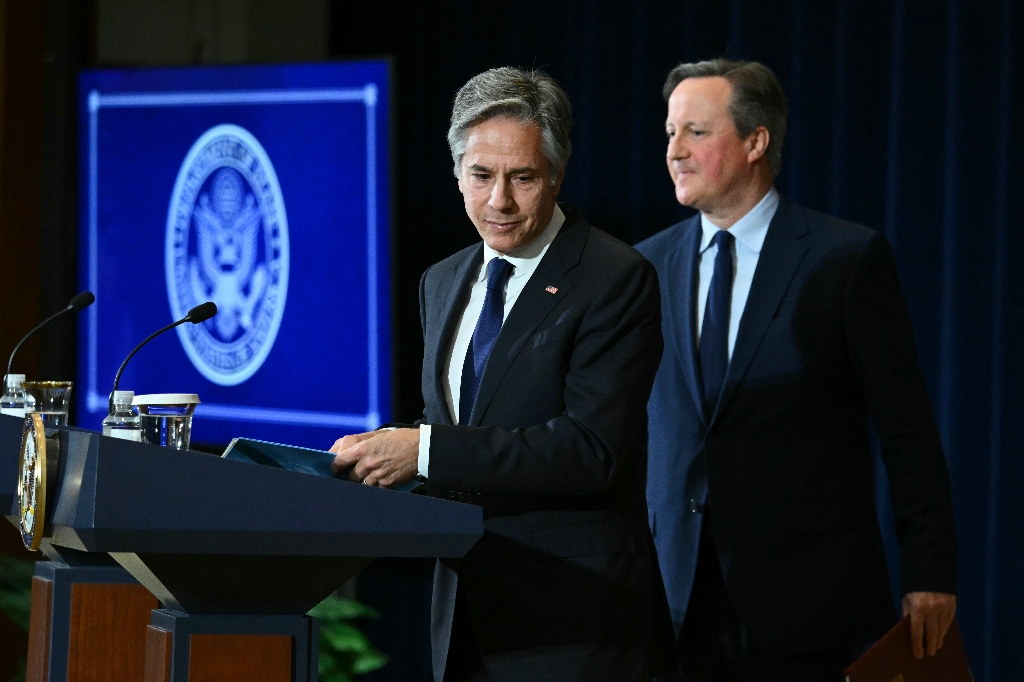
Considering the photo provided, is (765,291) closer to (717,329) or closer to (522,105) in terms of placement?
(717,329)

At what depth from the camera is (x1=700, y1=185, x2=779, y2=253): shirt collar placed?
2586 millimetres

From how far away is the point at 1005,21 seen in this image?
11.0 ft

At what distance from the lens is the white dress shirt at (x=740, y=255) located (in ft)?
8.40

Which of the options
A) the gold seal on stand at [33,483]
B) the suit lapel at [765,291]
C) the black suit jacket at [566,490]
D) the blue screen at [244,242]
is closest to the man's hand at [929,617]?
the suit lapel at [765,291]

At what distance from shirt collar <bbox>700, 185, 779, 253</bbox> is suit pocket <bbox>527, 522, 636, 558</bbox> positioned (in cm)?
96

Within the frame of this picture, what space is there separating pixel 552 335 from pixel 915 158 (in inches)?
78.7

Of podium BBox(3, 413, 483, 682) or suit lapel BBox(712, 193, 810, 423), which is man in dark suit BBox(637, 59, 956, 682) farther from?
podium BBox(3, 413, 483, 682)

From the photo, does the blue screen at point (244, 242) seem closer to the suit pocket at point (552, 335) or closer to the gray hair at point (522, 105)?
the gray hair at point (522, 105)

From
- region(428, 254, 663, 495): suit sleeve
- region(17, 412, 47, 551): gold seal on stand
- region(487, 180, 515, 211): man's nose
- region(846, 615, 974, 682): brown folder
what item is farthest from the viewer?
region(846, 615, 974, 682): brown folder

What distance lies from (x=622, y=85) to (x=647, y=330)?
232 cm

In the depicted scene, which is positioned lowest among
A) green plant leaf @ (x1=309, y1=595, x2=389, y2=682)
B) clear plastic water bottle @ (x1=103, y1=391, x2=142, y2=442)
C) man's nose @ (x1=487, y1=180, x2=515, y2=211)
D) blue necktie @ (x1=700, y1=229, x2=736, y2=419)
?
green plant leaf @ (x1=309, y1=595, x2=389, y2=682)

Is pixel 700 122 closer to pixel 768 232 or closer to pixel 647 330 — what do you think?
pixel 768 232

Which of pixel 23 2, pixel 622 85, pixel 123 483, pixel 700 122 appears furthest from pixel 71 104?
pixel 123 483

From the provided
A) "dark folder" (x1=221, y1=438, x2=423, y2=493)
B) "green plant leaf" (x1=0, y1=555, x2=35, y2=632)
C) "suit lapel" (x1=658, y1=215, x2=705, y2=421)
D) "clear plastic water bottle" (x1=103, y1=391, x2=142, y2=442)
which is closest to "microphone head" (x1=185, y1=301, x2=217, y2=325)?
"clear plastic water bottle" (x1=103, y1=391, x2=142, y2=442)
